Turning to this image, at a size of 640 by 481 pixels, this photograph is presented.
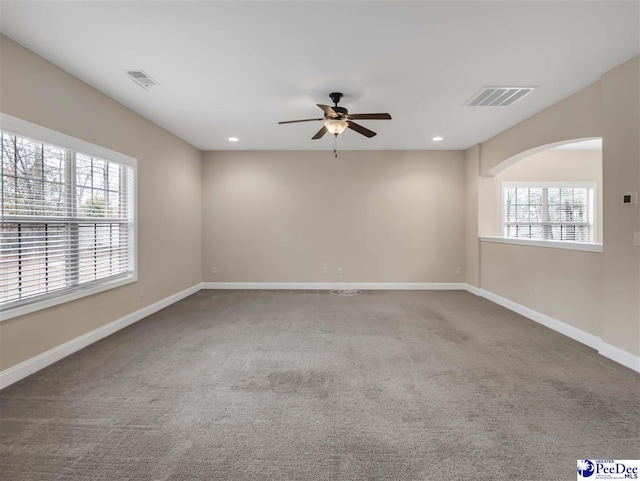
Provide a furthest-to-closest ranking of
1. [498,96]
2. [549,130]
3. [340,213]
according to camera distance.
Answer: [340,213], [549,130], [498,96]

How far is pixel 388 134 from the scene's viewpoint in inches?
199

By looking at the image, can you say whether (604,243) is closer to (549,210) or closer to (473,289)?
(473,289)

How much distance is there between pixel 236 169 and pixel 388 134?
10.0 feet

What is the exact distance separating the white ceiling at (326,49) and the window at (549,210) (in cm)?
280

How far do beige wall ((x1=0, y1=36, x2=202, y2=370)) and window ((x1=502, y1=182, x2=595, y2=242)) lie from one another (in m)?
6.24

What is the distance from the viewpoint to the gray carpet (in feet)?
5.40

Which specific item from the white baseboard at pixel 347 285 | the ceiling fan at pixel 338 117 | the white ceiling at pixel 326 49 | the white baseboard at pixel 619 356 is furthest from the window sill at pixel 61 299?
the white baseboard at pixel 619 356

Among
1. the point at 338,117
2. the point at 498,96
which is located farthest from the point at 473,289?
the point at 338,117

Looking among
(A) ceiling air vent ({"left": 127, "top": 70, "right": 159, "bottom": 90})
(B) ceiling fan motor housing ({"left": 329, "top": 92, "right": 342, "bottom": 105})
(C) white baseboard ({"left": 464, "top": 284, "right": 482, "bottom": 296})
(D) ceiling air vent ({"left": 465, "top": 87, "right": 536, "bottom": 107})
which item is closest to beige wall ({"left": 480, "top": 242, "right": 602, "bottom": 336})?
(C) white baseboard ({"left": 464, "top": 284, "right": 482, "bottom": 296})

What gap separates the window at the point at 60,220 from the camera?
2557mm

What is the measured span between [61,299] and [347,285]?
4.49 meters

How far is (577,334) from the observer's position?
3.46 metres

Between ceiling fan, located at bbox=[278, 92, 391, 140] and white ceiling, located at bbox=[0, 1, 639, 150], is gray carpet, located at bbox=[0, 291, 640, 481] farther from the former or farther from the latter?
white ceiling, located at bbox=[0, 1, 639, 150]

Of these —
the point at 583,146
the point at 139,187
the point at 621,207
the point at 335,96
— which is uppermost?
the point at 583,146
